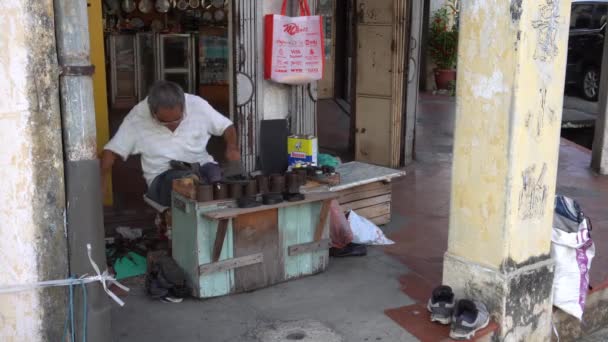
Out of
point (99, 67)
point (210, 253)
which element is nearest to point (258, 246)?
point (210, 253)

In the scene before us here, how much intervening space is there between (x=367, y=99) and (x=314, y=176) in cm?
328

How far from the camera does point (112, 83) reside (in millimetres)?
12242

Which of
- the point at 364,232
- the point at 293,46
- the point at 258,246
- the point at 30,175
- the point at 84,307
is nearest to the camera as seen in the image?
the point at 30,175

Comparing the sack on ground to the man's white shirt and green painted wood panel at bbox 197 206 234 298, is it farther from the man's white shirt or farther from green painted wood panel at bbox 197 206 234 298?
the man's white shirt

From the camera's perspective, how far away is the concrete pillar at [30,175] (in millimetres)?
2586

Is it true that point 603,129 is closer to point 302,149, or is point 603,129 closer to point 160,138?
point 302,149

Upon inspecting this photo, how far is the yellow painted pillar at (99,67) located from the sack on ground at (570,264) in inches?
145

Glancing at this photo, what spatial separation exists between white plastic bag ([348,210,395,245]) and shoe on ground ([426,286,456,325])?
1.35 m

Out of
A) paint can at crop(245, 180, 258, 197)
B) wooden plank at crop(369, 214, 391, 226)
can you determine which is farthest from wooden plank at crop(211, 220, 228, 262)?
wooden plank at crop(369, 214, 391, 226)

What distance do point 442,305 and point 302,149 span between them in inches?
75.1

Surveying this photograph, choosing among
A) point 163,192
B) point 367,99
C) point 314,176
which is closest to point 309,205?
point 314,176

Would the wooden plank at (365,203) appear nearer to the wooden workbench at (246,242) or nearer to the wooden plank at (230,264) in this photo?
the wooden workbench at (246,242)

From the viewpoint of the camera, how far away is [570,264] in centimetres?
432

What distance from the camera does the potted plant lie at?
15234 millimetres
